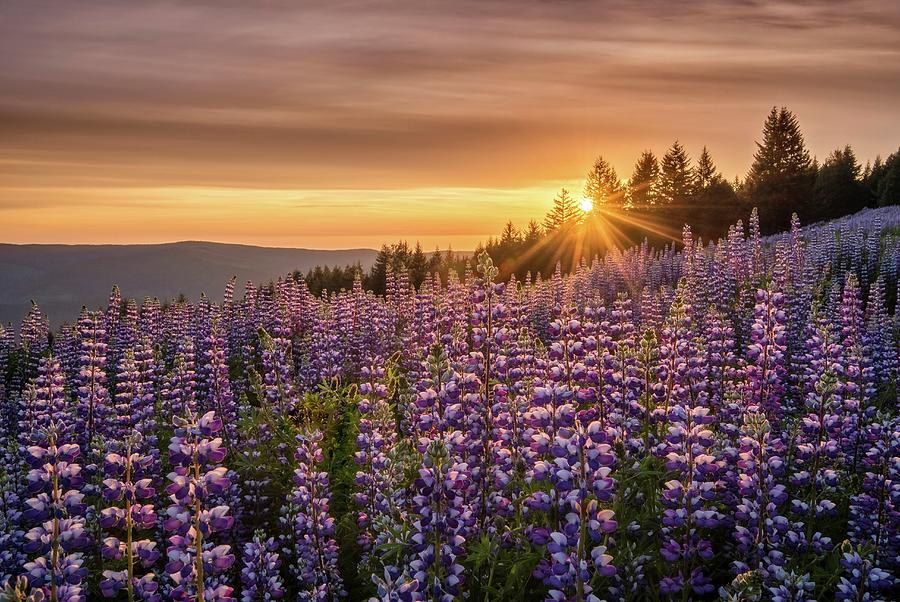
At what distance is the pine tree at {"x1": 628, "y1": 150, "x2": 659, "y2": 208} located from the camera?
106812 millimetres

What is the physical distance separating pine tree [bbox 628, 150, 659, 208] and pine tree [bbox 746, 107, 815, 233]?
22.5 metres

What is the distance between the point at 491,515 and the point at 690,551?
81.3 inches

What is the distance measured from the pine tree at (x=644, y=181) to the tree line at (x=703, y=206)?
0.39 metres

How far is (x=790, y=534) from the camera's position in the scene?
20.0ft

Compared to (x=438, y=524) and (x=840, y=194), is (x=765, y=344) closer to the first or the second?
(x=438, y=524)

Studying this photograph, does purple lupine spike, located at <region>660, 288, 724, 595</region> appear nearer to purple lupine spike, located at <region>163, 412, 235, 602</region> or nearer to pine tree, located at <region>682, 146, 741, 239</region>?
purple lupine spike, located at <region>163, 412, 235, 602</region>

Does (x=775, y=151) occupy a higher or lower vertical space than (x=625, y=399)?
higher

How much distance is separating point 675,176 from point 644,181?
374 inches

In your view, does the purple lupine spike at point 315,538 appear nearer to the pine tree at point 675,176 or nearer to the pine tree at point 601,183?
the pine tree at point 675,176

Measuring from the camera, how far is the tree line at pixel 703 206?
81.6 metres

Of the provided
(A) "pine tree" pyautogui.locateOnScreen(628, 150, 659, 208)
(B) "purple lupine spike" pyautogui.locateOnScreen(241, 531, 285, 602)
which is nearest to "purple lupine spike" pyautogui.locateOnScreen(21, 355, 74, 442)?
(B) "purple lupine spike" pyautogui.locateOnScreen(241, 531, 285, 602)

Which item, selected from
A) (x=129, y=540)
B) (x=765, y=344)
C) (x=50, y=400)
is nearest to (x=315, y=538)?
(x=129, y=540)

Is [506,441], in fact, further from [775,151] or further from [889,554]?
[775,151]

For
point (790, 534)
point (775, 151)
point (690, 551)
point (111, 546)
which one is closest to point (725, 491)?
point (790, 534)
